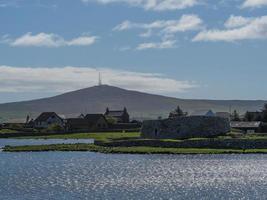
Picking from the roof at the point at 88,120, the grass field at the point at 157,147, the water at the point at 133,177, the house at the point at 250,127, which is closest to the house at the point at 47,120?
the roof at the point at 88,120

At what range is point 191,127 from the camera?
3231 inches

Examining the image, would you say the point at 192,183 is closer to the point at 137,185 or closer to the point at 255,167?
the point at 137,185

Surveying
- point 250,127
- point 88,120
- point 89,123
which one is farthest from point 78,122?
point 250,127

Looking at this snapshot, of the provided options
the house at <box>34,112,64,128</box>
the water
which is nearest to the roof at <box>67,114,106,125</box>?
the house at <box>34,112,64,128</box>

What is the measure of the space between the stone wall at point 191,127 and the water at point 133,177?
1709cm

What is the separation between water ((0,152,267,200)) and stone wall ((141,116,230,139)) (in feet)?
56.1

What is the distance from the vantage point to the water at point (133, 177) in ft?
127

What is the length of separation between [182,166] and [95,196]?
60.1 feet

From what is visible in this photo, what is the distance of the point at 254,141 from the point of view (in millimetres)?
71688

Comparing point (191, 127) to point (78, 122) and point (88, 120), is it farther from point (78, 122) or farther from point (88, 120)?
point (78, 122)

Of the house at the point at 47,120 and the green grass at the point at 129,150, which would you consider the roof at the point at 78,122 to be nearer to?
the house at the point at 47,120

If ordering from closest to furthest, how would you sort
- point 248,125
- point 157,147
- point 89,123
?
point 157,147 < point 248,125 < point 89,123

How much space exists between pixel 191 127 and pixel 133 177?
34952mm

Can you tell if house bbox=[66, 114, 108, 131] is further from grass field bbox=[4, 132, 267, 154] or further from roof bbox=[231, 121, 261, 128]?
grass field bbox=[4, 132, 267, 154]
